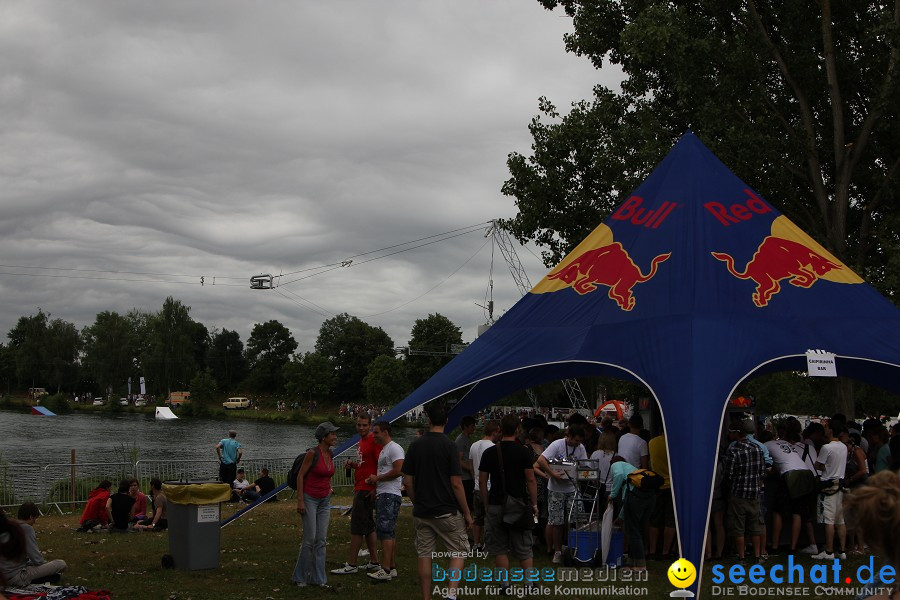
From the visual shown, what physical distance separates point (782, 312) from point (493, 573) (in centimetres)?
465

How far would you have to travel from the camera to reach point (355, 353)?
11844 centimetres

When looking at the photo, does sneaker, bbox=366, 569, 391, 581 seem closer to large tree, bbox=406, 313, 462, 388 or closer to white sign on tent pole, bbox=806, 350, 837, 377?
white sign on tent pole, bbox=806, 350, 837, 377

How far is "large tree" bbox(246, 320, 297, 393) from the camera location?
120188 millimetres

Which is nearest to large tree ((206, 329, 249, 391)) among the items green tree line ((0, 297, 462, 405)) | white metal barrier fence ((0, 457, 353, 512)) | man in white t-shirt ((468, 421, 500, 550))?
green tree line ((0, 297, 462, 405))

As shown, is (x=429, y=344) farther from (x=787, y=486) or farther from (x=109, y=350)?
(x=787, y=486)

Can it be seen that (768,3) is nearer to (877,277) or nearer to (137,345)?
(877,277)

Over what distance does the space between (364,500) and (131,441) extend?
47.0 m

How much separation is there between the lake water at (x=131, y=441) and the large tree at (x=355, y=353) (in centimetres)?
3567

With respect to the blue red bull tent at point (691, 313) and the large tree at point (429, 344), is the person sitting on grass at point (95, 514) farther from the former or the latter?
the large tree at point (429, 344)

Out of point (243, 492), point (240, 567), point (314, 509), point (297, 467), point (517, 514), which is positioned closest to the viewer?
point (517, 514)

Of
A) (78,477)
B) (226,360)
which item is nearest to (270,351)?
(226,360)

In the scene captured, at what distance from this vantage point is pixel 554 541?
10.8m

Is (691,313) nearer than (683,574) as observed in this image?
No

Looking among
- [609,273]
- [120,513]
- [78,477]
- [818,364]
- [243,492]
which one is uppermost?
[609,273]
